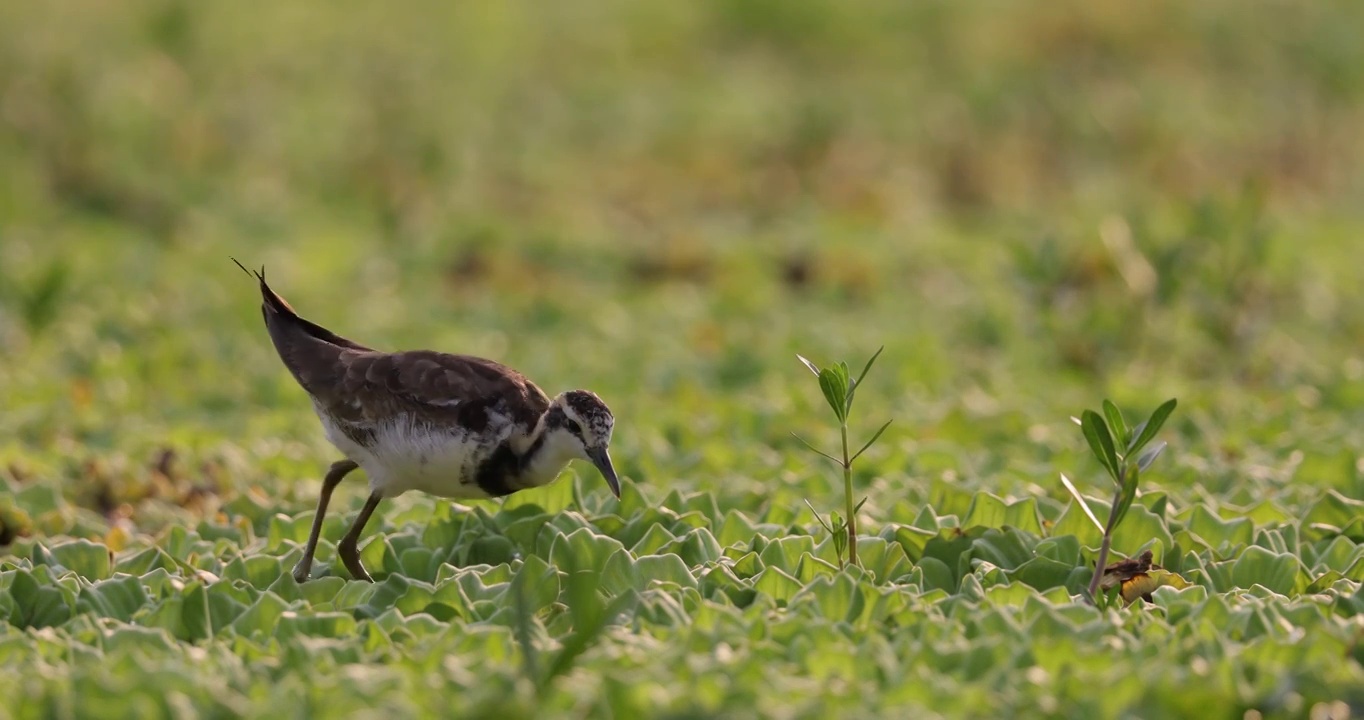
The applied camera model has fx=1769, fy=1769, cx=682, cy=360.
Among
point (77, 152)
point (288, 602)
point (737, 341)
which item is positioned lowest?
point (288, 602)

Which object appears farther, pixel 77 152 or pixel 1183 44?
pixel 1183 44

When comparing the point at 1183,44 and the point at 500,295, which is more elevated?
the point at 1183,44

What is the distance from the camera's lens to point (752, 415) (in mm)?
7363

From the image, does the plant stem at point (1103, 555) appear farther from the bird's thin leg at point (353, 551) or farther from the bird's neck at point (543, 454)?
the bird's thin leg at point (353, 551)

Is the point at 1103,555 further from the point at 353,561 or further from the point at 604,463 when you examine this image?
the point at 353,561

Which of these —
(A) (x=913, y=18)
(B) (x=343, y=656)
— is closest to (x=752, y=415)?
(B) (x=343, y=656)

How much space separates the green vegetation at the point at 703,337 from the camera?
397 cm

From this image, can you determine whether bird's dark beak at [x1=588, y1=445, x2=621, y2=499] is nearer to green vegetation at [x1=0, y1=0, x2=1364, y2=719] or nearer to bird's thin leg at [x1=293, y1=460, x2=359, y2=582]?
green vegetation at [x1=0, y1=0, x2=1364, y2=719]

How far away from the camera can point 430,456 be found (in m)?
4.87

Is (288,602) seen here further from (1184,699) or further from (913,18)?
(913,18)

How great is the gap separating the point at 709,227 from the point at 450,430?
24.1 ft

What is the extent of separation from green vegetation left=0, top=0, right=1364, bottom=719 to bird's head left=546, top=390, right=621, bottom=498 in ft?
1.02

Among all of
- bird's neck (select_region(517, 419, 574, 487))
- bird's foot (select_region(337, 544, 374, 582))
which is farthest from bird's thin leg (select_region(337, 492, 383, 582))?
Answer: bird's neck (select_region(517, 419, 574, 487))

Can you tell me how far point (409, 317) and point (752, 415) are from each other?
2.84 m
